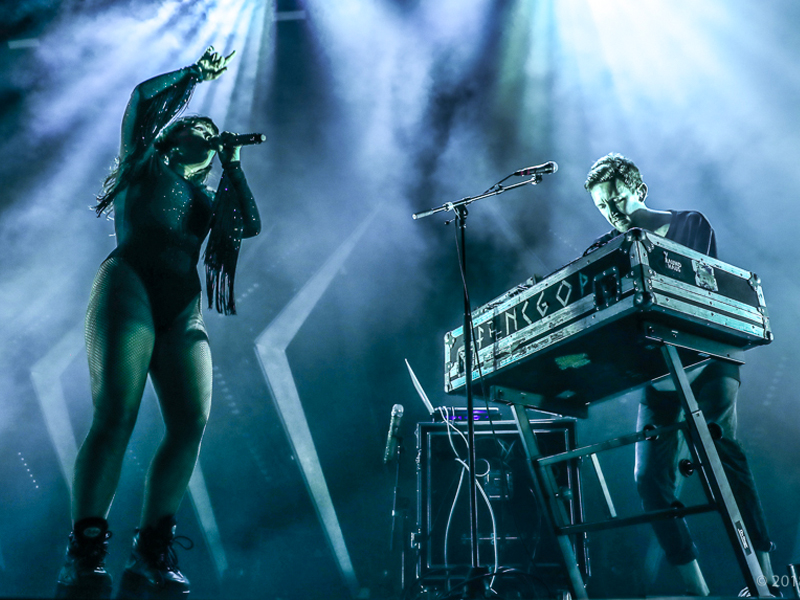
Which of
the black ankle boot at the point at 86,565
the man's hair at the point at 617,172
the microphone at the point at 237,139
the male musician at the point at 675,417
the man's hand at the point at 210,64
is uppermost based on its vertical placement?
the man's hand at the point at 210,64

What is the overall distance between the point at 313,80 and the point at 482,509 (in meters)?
4.17

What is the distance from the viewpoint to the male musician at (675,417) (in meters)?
1.90

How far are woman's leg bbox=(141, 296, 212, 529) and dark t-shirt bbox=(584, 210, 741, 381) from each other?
59.4 inches

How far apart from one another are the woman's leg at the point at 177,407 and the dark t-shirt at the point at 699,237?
4.95 ft

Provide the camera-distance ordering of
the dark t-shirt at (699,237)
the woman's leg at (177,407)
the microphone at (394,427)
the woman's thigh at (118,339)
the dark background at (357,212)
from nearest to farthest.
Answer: the woman's thigh at (118,339), the woman's leg at (177,407), the dark t-shirt at (699,237), the microphone at (394,427), the dark background at (357,212)

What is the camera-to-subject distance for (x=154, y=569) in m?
1.44

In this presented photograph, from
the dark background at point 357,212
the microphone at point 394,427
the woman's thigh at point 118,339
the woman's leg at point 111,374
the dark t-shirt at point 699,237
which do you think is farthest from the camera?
the dark background at point 357,212

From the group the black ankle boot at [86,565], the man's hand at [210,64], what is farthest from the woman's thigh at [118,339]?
the man's hand at [210,64]

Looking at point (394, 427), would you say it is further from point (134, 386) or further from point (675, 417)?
point (134, 386)

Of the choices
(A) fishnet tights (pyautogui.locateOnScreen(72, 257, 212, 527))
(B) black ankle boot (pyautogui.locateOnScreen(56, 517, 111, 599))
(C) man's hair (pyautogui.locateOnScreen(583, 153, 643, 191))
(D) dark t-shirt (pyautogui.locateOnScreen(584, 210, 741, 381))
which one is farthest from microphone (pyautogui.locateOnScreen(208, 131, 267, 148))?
(C) man's hair (pyautogui.locateOnScreen(583, 153, 643, 191))

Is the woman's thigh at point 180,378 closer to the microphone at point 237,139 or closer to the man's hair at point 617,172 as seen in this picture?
the microphone at point 237,139

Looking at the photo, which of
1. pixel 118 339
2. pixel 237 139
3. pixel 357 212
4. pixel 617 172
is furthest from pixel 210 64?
pixel 357 212

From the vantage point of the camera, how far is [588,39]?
16.3 ft

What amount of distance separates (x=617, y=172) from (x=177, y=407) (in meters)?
2.12
